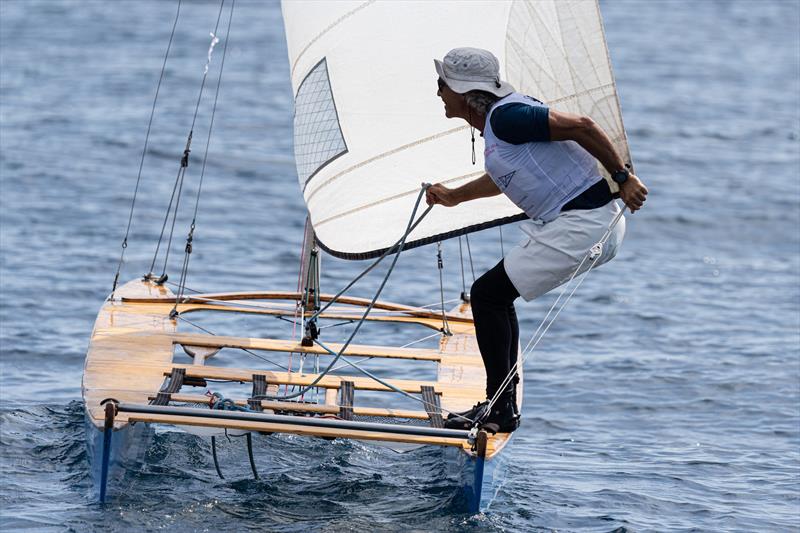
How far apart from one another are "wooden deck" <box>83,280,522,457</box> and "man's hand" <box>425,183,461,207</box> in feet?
2.97

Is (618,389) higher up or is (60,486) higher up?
(618,389)

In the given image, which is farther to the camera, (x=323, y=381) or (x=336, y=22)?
(x=336, y=22)

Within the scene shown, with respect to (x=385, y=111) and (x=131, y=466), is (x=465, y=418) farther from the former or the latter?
(x=385, y=111)

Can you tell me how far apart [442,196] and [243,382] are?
52.0 inches

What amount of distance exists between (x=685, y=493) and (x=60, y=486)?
295 centimetres

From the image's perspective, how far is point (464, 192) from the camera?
5.53 m

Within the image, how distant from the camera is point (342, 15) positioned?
21.4ft

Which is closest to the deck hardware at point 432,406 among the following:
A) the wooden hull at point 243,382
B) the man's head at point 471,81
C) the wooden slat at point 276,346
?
the wooden hull at point 243,382

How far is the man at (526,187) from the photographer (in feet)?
16.7

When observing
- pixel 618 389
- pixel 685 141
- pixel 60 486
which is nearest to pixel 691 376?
pixel 618 389

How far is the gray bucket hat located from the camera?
17.0ft

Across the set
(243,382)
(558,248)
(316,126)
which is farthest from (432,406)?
(316,126)

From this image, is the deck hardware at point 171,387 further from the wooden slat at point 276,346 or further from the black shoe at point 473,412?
the black shoe at point 473,412

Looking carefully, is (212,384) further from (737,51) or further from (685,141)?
(737,51)
